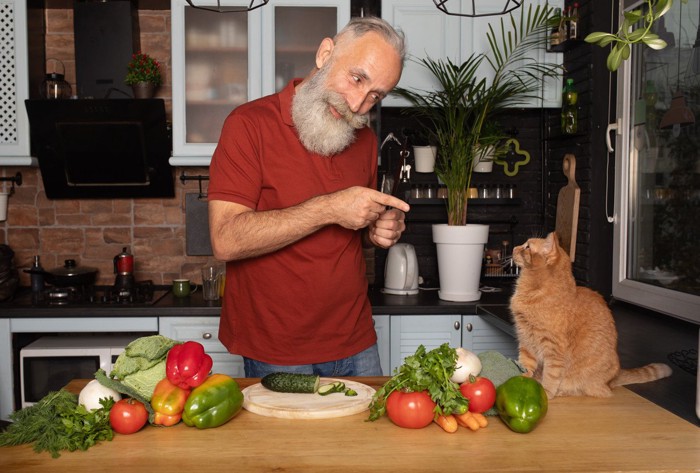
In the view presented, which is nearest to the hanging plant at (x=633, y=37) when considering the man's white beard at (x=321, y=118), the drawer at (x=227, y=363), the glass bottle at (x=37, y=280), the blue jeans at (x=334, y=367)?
the man's white beard at (x=321, y=118)

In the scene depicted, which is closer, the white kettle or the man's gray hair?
the man's gray hair

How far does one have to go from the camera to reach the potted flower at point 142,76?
3.42 metres

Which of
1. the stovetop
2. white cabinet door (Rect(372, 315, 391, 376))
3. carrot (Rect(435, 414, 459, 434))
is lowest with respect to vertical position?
white cabinet door (Rect(372, 315, 391, 376))

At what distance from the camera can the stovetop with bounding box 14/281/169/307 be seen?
315 cm

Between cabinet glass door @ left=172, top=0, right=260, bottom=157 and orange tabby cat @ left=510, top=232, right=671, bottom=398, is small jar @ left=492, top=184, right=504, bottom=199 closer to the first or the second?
cabinet glass door @ left=172, top=0, right=260, bottom=157

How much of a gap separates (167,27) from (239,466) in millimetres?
3048

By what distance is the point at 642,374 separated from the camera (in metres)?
1.77

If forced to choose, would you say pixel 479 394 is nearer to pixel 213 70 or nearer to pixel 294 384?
pixel 294 384

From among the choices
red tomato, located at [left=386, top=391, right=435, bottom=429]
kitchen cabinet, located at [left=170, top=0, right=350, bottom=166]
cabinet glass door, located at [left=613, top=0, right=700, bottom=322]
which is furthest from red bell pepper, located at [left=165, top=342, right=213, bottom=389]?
kitchen cabinet, located at [left=170, top=0, right=350, bottom=166]

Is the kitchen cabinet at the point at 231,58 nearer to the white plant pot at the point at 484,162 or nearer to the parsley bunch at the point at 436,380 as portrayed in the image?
the white plant pot at the point at 484,162

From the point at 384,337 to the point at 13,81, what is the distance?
2209 mm

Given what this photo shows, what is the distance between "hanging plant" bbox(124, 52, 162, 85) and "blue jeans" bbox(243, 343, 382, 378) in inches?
75.1

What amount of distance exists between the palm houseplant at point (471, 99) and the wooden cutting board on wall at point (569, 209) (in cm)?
37

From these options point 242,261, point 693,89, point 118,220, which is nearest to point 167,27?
point 118,220
